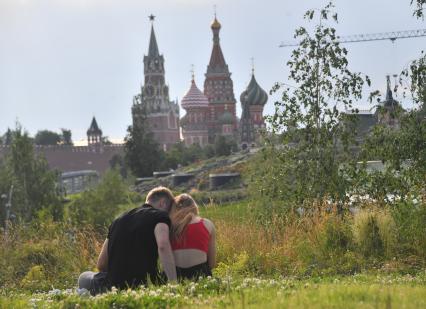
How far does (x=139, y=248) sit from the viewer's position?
6430mm

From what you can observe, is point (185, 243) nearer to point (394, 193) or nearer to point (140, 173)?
point (394, 193)

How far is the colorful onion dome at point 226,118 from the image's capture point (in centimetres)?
9706

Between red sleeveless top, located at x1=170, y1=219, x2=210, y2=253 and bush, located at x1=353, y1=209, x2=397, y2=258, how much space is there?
3772mm

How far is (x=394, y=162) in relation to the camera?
1078 cm

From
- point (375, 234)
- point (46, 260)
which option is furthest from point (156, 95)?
point (375, 234)

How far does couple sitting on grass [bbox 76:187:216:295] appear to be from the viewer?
635cm

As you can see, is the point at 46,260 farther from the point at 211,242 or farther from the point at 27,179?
the point at 27,179

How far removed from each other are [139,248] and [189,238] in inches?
16.9

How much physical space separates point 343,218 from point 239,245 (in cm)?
152

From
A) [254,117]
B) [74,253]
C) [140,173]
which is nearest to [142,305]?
[74,253]

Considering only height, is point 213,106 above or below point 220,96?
below

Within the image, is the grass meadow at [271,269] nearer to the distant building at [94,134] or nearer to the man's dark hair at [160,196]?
the man's dark hair at [160,196]

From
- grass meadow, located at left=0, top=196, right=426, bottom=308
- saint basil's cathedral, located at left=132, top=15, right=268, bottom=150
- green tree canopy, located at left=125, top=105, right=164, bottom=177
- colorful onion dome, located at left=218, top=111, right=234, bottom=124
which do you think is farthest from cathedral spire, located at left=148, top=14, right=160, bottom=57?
grass meadow, located at left=0, top=196, right=426, bottom=308

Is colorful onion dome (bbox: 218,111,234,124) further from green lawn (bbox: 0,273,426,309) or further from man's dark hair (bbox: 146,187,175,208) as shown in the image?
green lawn (bbox: 0,273,426,309)
